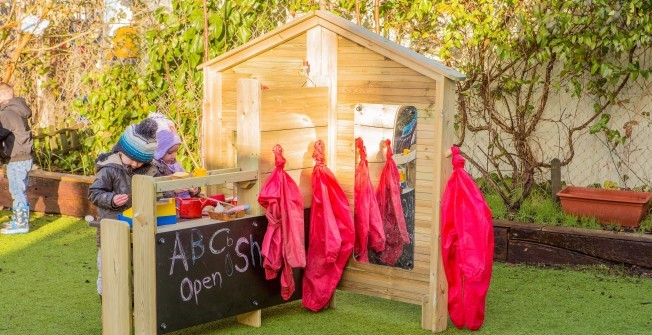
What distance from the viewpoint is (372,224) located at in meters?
5.79

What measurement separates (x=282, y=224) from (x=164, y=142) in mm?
981

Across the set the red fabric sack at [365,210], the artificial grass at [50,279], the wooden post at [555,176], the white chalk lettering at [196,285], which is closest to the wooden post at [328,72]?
the red fabric sack at [365,210]

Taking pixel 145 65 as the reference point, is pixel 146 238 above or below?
below

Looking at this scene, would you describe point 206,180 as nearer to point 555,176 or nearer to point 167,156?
point 167,156

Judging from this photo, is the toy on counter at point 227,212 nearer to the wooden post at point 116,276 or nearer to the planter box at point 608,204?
the wooden post at point 116,276

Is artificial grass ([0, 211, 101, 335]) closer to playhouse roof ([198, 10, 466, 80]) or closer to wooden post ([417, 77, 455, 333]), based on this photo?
playhouse roof ([198, 10, 466, 80])

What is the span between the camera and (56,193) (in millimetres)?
9164

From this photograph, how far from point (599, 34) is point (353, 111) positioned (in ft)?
8.28

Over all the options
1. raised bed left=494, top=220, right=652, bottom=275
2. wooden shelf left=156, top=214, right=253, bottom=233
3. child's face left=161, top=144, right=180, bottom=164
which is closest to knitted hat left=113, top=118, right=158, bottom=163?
child's face left=161, top=144, right=180, bottom=164

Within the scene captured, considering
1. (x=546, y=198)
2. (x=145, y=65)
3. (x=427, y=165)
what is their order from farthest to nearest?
(x=145, y=65) < (x=546, y=198) < (x=427, y=165)

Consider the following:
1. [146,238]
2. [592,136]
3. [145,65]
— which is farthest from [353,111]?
[145,65]

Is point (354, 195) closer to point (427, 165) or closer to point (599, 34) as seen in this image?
point (427, 165)

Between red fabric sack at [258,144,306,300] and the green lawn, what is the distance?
392 millimetres

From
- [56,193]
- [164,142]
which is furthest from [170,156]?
[56,193]
